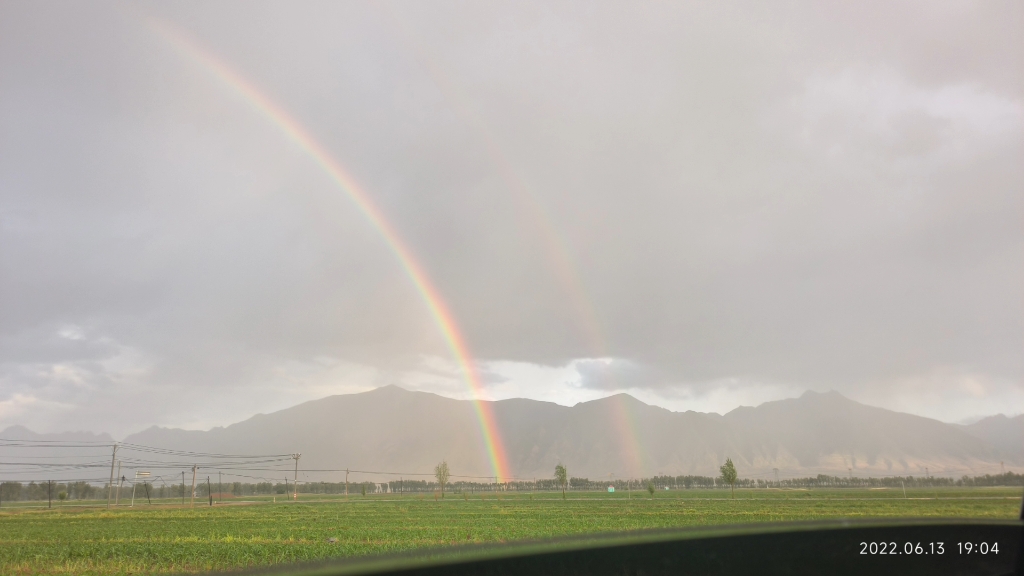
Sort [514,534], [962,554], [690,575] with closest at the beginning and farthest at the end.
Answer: [690,575] → [962,554] → [514,534]

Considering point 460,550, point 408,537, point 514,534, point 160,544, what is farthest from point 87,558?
point 460,550

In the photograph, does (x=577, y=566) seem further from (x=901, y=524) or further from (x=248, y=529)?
(x=248, y=529)

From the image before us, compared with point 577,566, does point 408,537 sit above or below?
below

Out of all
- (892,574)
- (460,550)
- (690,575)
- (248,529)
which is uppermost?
(460,550)

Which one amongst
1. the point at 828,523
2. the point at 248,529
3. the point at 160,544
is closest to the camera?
the point at 828,523

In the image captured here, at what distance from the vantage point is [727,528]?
303cm

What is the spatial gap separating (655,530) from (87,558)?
29.4 meters

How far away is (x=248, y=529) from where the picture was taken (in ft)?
119

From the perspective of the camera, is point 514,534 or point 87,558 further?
point 514,534

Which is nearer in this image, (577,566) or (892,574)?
(577,566)

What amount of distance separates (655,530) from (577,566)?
2.92 ft

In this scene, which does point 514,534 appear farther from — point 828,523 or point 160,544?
point 828,523

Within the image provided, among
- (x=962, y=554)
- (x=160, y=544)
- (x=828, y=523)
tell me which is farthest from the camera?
(x=160, y=544)

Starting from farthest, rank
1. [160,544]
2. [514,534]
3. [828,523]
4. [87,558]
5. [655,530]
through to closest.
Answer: [514,534]
[160,544]
[87,558]
[828,523]
[655,530]
